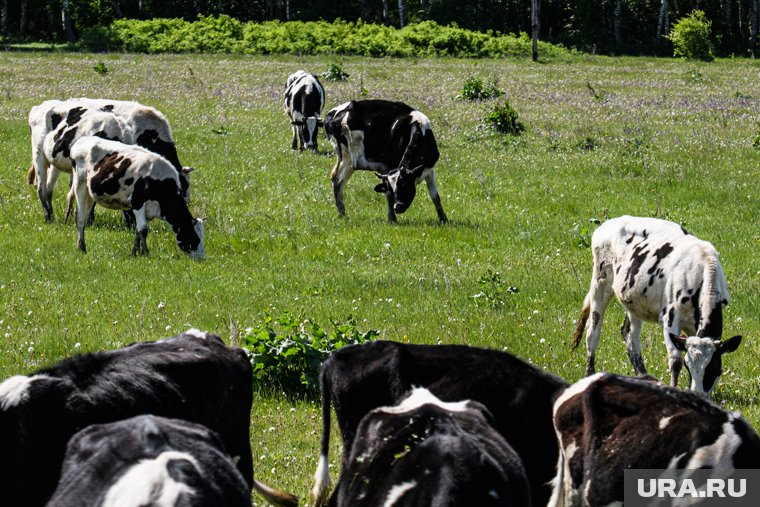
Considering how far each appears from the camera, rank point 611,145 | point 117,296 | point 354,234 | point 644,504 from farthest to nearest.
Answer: point 611,145 → point 354,234 → point 117,296 → point 644,504

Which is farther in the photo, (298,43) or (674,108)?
(298,43)

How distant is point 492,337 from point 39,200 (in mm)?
11781

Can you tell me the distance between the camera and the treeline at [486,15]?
72688 mm

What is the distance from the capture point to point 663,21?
248 ft

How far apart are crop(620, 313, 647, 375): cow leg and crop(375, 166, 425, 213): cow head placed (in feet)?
25.5

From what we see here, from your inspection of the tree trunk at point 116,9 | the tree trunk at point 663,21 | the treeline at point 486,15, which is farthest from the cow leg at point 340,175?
the tree trunk at point 116,9

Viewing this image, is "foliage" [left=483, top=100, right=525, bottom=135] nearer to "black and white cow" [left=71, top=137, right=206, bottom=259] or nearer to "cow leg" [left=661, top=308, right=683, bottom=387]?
"black and white cow" [left=71, top=137, right=206, bottom=259]

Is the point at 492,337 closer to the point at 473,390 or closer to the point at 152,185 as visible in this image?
the point at 473,390

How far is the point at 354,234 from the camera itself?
17.5 meters

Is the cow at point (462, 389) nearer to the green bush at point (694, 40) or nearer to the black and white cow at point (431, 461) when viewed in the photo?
the black and white cow at point (431, 461)

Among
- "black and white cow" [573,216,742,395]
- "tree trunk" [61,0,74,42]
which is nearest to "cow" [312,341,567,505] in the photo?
"black and white cow" [573,216,742,395]

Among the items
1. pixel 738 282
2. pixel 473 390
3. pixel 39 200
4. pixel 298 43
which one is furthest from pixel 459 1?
pixel 473 390

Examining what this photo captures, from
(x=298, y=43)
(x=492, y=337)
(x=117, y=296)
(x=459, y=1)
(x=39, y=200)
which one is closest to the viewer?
(x=492, y=337)

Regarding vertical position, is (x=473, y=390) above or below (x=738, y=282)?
above
